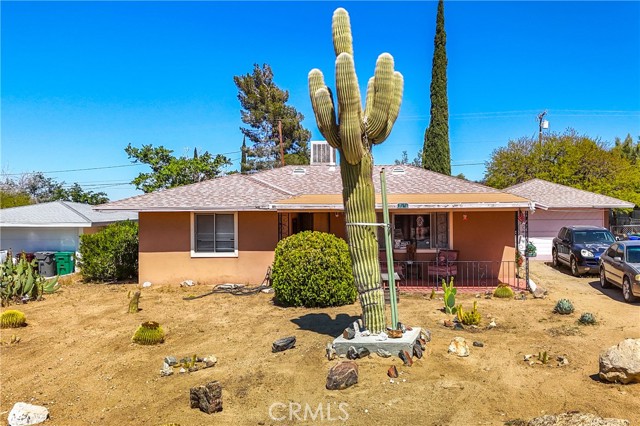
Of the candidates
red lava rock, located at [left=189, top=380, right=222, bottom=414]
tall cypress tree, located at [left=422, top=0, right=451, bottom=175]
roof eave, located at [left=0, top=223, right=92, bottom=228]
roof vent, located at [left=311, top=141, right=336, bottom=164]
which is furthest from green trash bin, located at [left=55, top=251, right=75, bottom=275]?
tall cypress tree, located at [left=422, top=0, right=451, bottom=175]

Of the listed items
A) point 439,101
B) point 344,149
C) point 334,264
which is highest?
point 439,101

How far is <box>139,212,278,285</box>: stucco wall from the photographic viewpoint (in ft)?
52.2

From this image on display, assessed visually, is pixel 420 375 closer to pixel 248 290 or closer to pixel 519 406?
pixel 519 406

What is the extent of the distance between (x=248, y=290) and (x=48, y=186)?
48069 millimetres

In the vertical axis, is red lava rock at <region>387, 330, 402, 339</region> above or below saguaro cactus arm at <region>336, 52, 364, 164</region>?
below

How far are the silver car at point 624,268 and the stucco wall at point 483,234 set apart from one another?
2.69 m

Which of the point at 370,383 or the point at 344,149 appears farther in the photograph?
the point at 344,149

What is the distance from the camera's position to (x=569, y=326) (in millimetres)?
10133

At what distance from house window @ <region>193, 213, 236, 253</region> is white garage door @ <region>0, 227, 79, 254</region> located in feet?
26.5

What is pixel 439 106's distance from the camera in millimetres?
31000

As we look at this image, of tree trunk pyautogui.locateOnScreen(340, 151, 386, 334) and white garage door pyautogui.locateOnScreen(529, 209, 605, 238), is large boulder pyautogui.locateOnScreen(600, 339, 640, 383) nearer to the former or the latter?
tree trunk pyautogui.locateOnScreen(340, 151, 386, 334)

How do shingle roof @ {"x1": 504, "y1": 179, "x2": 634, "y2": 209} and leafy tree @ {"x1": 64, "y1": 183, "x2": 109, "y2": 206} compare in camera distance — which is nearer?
shingle roof @ {"x1": 504, "y1": 179, "x2": 634, "y2": 209}

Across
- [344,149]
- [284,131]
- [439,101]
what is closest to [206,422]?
[344,149]

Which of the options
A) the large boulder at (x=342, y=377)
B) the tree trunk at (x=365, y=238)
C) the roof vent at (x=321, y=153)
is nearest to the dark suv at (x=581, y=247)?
the roof vent at (x=321, y=153)
